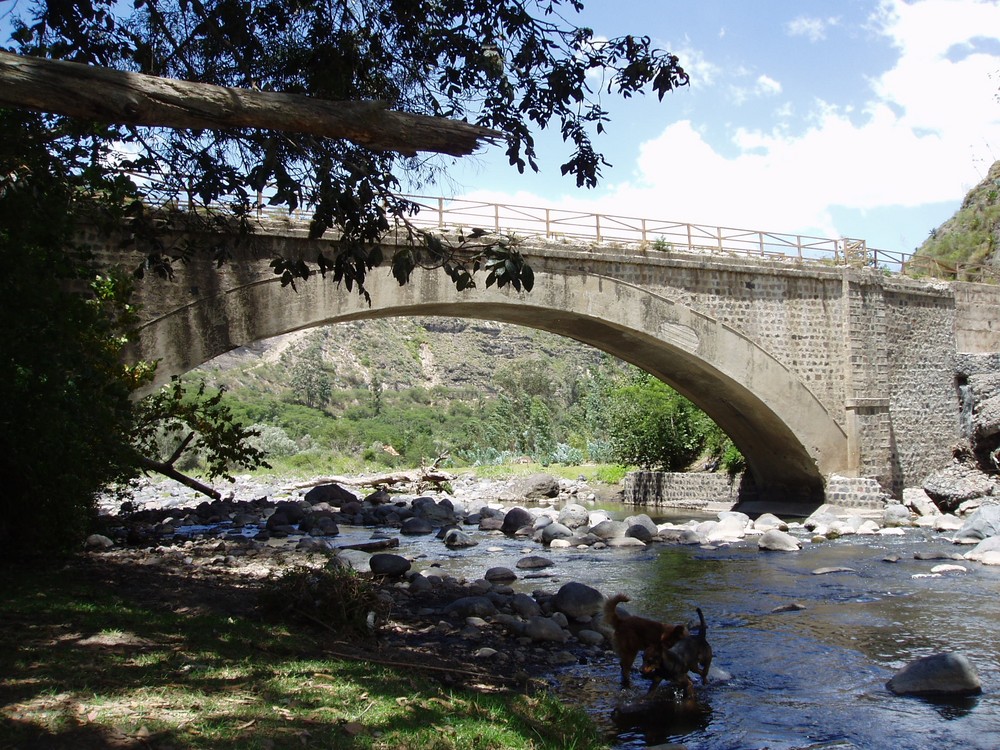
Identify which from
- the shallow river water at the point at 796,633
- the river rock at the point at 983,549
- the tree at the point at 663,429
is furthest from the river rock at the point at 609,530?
the tree at the point at 663,429

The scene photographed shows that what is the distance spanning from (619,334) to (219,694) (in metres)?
13.2

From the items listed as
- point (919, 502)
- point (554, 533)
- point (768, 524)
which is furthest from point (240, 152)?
point (919, 502)

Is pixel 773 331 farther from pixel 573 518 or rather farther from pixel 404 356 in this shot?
pixel 404 356

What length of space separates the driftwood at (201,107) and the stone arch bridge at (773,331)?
941 centimetres

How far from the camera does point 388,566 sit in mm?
9367

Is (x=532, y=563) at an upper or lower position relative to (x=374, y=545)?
lower

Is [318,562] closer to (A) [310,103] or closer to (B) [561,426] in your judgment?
(A) [310,103]

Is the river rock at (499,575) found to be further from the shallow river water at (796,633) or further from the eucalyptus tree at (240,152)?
the eucalyptus tree at (240,152)

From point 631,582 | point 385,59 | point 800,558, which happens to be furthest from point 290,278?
point 800,558

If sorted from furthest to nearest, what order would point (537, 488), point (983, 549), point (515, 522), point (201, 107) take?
point (537, 488) → point (515, 522) → point (983, 549) → point (201, 107)

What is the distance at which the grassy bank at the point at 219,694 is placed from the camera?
3369 millimetres

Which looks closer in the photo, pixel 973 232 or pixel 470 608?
pixel 470 608

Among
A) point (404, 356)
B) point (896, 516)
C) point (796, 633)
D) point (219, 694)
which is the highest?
point (404, 356)

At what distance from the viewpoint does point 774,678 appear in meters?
6.24
